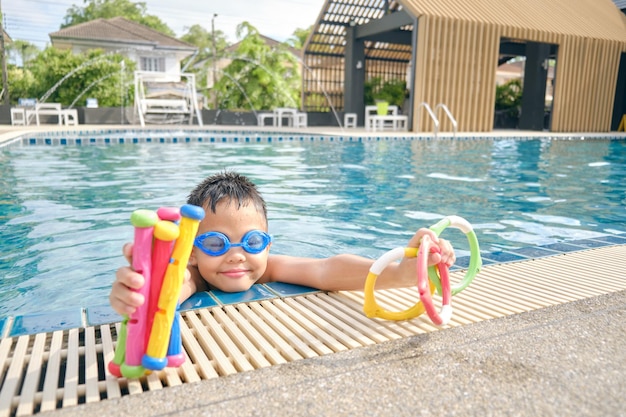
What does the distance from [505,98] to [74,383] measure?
21.1 m

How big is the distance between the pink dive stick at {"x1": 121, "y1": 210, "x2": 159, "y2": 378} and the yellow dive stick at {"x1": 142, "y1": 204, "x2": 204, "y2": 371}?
0.10ft

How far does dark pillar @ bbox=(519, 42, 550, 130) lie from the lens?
60.3ft

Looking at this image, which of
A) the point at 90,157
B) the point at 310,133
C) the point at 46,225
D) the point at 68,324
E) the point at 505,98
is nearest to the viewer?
the point at 68,324

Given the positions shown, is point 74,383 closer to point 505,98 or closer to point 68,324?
Answer: point 68,324

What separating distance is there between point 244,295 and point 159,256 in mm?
955

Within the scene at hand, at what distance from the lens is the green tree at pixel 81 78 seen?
19688mm

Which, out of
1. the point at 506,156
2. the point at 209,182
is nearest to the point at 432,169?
the point at 506,156

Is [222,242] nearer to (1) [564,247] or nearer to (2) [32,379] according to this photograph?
(2) [32,379]

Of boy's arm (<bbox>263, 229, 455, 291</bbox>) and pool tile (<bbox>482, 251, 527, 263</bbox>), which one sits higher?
boy's arm (<bbox>263, 229, 455, 291</bbox>)

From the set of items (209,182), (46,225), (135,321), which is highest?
(209,182)

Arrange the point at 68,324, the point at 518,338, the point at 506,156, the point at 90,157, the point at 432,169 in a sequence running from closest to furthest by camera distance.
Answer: the point at 518,338, the point at 68,324, the point at 432,169, the point at 90,157, the point at 506,156

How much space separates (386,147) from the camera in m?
→ 11.4

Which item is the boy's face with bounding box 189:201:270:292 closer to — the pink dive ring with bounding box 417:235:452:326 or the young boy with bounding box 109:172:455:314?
the young boy with bounding box 109:172:455:314

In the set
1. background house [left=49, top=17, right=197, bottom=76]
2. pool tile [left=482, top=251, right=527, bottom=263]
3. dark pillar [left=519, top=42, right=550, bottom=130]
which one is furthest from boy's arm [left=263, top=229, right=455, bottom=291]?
background house [left=49, top=17, right=197, bottom=76]
